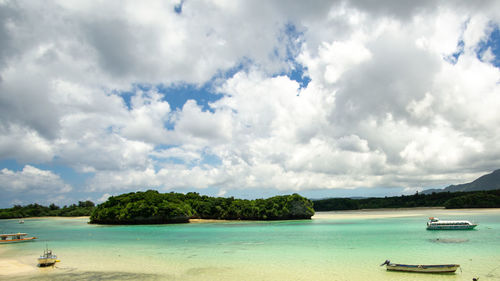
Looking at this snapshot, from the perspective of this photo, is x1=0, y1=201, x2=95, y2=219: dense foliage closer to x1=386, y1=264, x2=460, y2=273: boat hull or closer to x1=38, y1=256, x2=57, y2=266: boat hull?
x1=38, y1=256, x2=57, y2=266: boat hull

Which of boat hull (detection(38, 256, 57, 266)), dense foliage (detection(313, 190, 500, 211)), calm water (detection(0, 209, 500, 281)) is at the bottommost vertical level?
dense foliage (detection(313, 190, 500, 211))

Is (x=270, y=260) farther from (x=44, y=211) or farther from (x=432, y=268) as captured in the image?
(x=44, y=211)

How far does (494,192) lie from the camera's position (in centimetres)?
12000

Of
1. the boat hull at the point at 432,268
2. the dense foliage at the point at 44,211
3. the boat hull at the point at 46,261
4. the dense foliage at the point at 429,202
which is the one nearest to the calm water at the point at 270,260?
the boat hull at the point at 432,268

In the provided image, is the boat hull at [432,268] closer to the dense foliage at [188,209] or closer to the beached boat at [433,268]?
the beached boat at [433,268]

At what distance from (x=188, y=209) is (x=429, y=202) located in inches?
4271

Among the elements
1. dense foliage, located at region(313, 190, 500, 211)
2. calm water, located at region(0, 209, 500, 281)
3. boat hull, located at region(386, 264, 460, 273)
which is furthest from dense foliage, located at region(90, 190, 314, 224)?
dense foliage, located at region(313, 190, 500, 211)

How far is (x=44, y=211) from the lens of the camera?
16100 cm

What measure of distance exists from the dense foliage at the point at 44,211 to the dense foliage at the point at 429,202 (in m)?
112

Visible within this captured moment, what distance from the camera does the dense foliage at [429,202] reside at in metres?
116

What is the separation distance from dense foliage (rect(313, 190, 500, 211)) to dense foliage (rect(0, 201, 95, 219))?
112431 mm

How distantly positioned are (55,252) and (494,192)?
452 ft

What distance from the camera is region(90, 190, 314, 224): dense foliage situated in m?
78.8

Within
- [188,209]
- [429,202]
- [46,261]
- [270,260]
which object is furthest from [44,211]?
[429,202]
